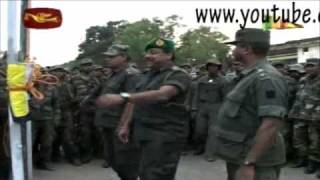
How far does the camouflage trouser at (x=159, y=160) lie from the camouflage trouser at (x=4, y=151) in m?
2.94

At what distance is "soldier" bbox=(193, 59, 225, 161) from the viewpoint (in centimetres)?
1020

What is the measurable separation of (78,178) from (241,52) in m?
5.04

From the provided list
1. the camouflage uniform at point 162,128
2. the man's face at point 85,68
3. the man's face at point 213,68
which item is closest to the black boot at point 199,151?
the man's face at point 213,68

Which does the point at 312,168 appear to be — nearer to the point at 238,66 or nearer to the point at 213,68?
the point at 238,66

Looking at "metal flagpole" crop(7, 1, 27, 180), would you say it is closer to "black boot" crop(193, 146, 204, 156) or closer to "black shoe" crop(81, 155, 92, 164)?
"black shoe" crop(81, 155, 92, 164)

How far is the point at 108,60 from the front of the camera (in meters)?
7.00

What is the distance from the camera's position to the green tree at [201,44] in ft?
165

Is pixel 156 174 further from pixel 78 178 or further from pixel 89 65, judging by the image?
pixel 89 65

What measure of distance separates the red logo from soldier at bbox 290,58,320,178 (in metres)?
4.59

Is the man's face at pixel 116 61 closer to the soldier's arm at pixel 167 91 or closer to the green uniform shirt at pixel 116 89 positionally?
the green uniform shirt at pixel 116 89

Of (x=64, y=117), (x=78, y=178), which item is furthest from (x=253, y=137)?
(x=64, y=117)

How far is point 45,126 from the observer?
9.09 meters

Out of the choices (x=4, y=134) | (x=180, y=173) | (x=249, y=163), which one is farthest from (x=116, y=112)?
(x=249, y=163)

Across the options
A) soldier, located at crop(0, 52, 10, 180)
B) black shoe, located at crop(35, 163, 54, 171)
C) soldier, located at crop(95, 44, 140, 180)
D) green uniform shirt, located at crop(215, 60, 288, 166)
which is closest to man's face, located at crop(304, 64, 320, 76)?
soldier, located at crop(95, 44, 140, 180)
